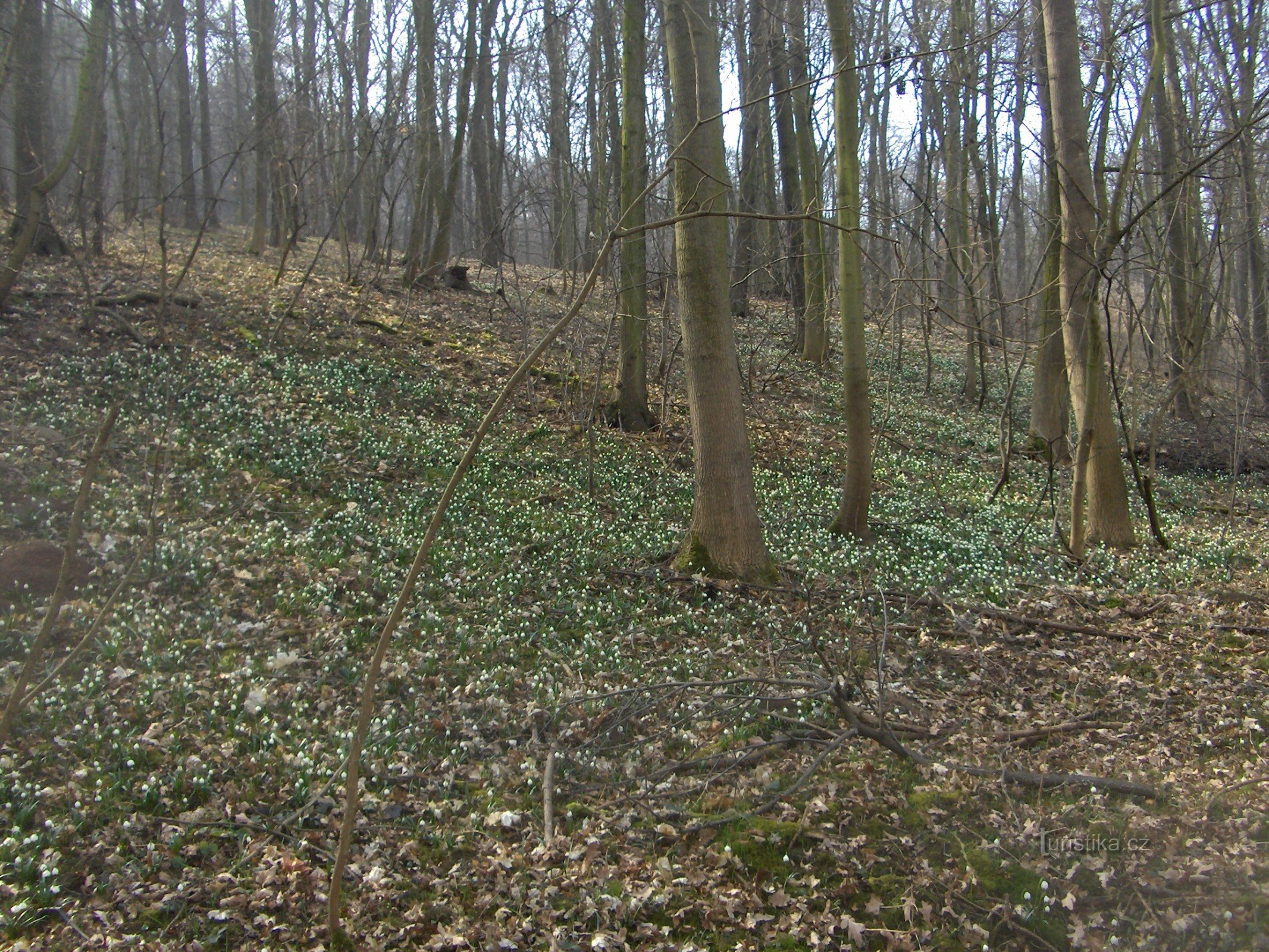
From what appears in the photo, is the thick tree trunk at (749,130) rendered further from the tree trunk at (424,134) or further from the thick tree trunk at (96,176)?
the thick tree trunk at (96,176)

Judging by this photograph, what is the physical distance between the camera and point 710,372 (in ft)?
→ 26.7

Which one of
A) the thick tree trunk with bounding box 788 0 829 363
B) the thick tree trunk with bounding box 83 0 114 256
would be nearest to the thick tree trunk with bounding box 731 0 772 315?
the thick tree trunk with bounding box 788 0 829 363

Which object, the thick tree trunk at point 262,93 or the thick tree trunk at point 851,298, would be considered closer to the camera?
the thick tree trunk at point 851,298

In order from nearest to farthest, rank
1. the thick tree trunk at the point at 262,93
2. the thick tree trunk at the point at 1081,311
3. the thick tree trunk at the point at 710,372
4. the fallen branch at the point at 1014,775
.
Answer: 1. the fallen branch at the point at 1014,775
2. the thick tree trunk at the point at 710,372
3. the thick tree trunk at the point at 1081,311
4. the thick tree trunk at the point at 262,93

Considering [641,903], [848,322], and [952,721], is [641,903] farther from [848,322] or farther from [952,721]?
[848,322]

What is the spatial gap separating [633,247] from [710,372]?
5.55 m

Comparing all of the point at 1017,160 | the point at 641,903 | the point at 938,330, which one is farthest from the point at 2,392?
the point at 938,330

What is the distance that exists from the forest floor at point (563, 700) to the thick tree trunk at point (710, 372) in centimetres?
45

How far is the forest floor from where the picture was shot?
4012mm

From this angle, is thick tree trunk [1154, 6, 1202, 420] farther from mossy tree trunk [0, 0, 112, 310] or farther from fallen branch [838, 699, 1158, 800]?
mossy tree trunk [0, 0, 112, 310]

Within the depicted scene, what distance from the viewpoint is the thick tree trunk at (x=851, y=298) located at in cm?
966

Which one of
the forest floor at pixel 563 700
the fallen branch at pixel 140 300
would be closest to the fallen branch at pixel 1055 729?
the forest floor at pixel 563 700

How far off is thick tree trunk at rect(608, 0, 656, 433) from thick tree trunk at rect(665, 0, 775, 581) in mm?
3795

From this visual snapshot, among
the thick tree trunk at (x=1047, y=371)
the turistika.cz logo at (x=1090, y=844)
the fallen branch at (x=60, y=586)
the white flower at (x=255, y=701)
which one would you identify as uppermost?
the thick tree trunk at (x=1047, y=371)
